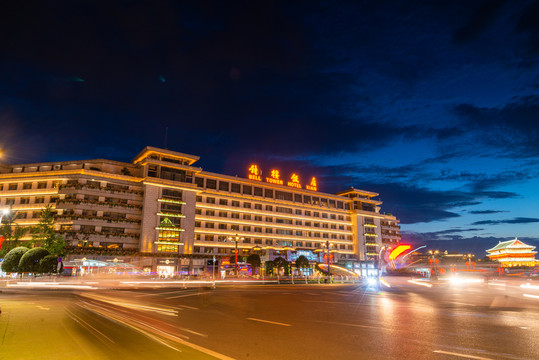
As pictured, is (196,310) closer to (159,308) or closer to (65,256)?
(159,308)

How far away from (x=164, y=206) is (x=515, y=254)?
12701cm

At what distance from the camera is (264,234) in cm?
8162

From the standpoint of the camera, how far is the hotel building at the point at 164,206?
61.6 meters

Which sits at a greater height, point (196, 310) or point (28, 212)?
point (28, 212)

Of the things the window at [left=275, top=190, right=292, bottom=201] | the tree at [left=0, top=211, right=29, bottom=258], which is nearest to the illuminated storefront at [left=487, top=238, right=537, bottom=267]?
the window at [left=275, top=190, right=292, bottom=201]

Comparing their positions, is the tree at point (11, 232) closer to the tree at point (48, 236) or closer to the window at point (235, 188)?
the tree at point (48, 236)

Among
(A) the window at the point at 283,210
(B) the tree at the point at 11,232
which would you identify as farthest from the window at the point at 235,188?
(B) the tree at the point at 11,232

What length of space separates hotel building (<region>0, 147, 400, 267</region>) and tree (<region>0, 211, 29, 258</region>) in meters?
1.50

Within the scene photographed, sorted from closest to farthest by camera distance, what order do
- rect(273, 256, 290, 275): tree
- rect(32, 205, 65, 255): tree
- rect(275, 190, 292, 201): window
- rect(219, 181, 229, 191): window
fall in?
rect(32, 205, 65, 255): tree
rect(273, 256, 290, 275): tree
rect(219, 181, 229, 191): window
rect(275, 190, 292, 201): window

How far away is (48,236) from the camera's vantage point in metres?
54.0

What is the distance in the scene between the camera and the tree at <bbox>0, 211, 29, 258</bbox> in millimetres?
54500

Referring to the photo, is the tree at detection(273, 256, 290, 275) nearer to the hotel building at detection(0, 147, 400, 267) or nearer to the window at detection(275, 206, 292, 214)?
the hotel building at detection(0, 147, 400, 267)

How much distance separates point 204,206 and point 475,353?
2718 inches

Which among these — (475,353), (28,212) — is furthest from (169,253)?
(475,353)
